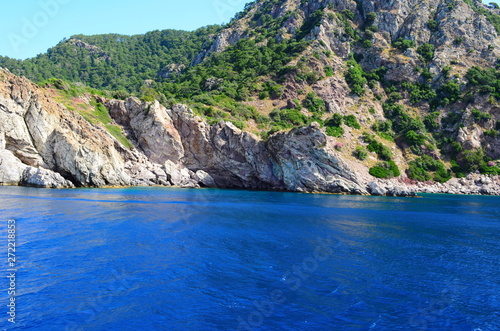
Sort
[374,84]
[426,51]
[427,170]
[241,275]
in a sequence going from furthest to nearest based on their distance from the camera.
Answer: [426,51] → [374,84] → [427,170] → [241,275]

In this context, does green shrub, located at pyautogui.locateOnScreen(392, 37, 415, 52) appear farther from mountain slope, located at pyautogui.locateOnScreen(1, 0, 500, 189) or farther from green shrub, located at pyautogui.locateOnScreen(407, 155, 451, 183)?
green shrub, located at pyautogui.locateOnScreen(407, 155, 451, 183)

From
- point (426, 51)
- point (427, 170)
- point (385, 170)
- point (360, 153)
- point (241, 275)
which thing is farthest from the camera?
point (426, 51)

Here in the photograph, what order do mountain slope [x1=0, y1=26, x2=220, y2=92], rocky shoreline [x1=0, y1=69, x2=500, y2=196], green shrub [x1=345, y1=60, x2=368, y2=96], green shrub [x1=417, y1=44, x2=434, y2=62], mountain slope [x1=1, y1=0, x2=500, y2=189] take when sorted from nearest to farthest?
rocky shoreline [x1=0, y1=69, x2=500, y2=196]
mountain slope [x1=1, y1=0, x2=500, y2=189]
green shrub [x1=345, y1=60, x2=368, y2=96]
green shrub [x1=417, y1=44, x2=434, y2=62]
mountain slope [x1=0, y1=26, x2=220, y2=92]

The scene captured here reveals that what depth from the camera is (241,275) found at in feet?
49.2

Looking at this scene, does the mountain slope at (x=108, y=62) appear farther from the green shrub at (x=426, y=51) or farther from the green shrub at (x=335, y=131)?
the green shrub at (x=426, y=51)

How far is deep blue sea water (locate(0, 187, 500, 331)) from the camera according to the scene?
10.9 metres

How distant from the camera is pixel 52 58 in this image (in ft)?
528

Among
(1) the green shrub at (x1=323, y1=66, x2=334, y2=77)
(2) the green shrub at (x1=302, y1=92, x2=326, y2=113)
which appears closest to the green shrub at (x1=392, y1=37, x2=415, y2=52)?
(1) the green shrub at (x1=323, y1=66, x2=334, y2=77)

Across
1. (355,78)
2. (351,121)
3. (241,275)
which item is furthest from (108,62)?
(241,275)

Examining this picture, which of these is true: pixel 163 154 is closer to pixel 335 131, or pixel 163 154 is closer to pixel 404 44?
pixel 335 131

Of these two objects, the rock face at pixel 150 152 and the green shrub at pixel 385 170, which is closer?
the rock face at pixel 150 152

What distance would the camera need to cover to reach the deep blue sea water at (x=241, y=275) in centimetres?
1093

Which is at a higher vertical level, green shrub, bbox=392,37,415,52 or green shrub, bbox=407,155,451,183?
green shrub, bbox=392,37,415,52

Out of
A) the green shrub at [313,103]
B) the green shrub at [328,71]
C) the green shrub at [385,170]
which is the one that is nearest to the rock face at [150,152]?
the green shrub at [385,170]
